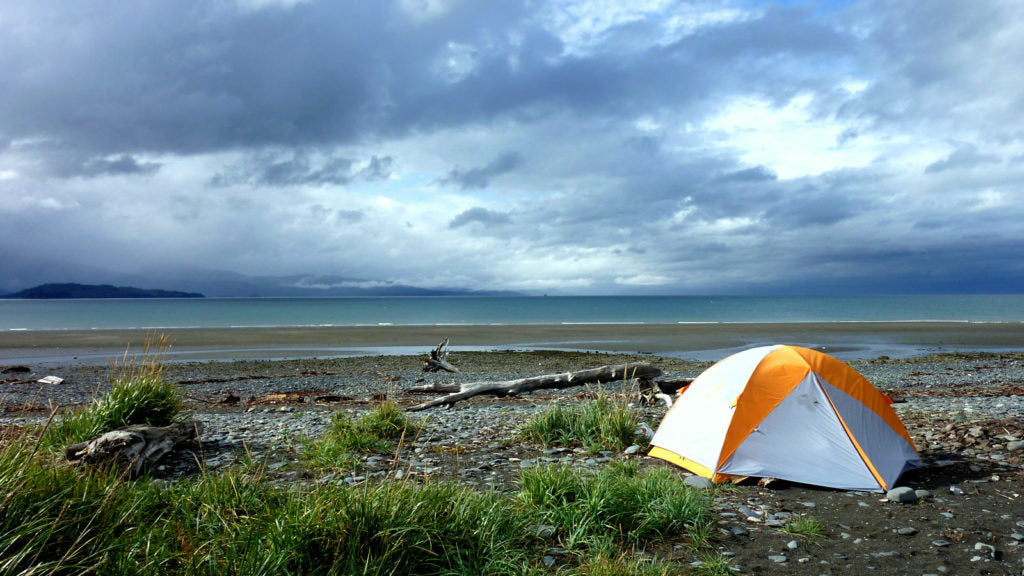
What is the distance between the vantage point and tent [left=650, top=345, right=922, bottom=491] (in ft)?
25.0

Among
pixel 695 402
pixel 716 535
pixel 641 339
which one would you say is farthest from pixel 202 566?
pixel 641 339

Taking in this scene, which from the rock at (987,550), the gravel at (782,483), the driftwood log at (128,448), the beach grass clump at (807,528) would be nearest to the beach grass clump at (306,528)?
the gravel at (782,483)

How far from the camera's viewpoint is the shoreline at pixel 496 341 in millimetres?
33156

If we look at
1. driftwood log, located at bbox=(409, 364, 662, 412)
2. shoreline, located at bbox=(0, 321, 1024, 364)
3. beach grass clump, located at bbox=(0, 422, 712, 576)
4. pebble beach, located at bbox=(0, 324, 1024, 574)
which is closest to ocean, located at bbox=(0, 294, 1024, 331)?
shoreline, located at bbox=(0, 321, 1024, 364)

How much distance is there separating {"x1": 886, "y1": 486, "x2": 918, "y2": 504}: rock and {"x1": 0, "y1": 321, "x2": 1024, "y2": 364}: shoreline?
24326 millimetres

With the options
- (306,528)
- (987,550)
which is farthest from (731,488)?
(306,528)

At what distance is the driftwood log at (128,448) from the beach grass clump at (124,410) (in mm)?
661

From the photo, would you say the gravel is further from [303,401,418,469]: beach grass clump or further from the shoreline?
the shoreline

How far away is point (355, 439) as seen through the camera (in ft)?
29.5

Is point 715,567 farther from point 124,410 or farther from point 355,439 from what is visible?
point 124,410

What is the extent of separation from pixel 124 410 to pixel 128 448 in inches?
57.1

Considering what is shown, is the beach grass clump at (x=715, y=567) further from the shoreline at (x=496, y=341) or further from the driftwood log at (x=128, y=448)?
the shoreline at (x=496, y=341)

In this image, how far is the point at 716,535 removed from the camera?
5.80m

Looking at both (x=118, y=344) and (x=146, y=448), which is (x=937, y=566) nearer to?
(x=146, y=448)
